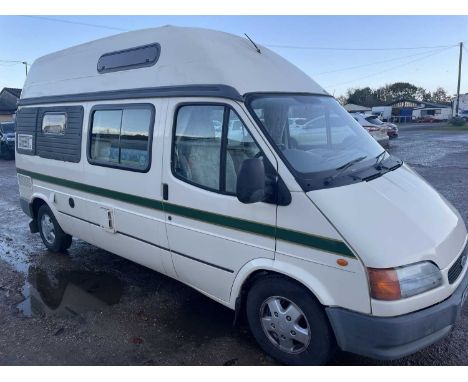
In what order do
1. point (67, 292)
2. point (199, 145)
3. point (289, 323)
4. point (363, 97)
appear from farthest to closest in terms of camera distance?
point (363, 97)
point (67, 292)
point (199, 145)
point (289, 323)

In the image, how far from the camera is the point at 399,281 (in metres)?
2.67

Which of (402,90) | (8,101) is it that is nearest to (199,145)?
(8,101)

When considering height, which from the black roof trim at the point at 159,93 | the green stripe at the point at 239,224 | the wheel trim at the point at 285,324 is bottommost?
the wheel trim at the point at 285,324

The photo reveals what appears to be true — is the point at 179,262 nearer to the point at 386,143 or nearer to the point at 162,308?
the point at 162,308

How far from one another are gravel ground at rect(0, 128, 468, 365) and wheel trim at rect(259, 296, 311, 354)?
0.23 m

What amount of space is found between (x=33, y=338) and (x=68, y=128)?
2546 millimetres

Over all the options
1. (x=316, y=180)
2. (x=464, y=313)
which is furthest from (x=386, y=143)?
(x=316, y=180)

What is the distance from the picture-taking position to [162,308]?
4277mm

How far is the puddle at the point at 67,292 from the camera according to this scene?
4.36 meters

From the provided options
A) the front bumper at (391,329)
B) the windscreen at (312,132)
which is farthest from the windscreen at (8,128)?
the front bumper at (391,329)

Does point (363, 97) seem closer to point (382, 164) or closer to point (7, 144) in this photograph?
point (7, 144)

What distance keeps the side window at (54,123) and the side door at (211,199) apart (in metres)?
2.11

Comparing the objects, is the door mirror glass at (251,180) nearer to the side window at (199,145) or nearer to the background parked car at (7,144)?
the side window at (199,145)

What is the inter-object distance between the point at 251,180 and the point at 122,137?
207cm
